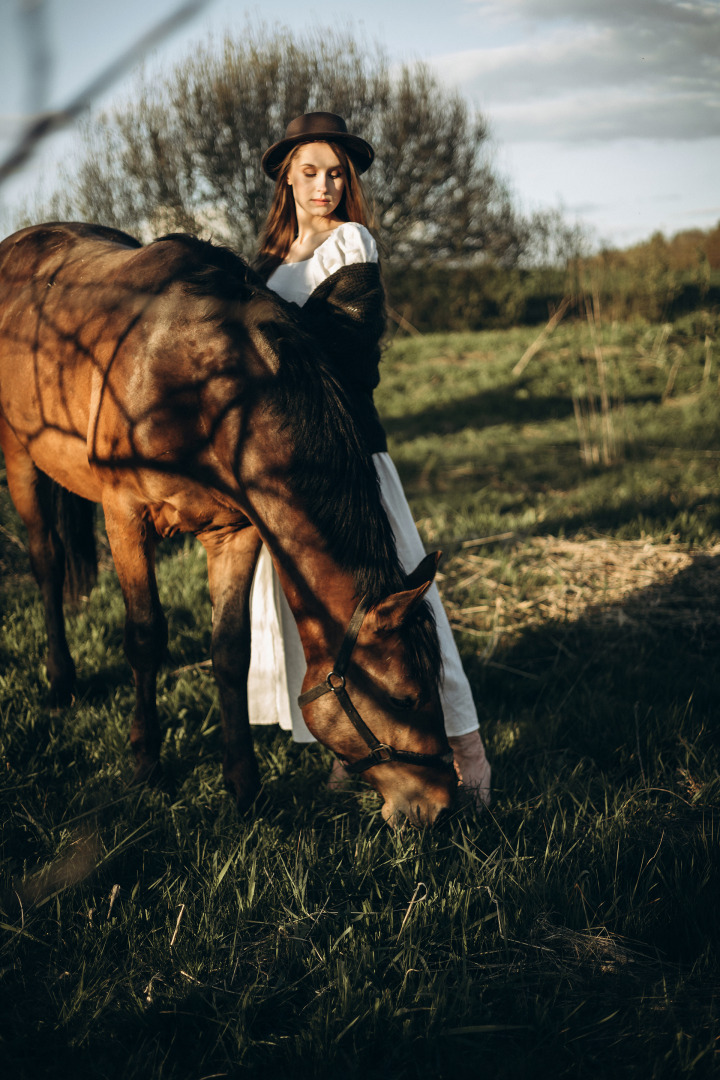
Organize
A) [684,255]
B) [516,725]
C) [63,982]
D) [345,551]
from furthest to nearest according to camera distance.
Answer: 1. [684,255]
2. [516,725]
3. [345,551]
4. [63,982]

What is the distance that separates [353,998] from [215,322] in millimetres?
1960

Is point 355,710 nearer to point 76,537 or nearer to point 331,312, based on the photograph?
point 331,312

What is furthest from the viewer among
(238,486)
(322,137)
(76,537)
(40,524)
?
(76,537)

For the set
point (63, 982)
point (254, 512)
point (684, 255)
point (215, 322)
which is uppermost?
point (684, 255)

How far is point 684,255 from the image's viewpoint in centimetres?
966

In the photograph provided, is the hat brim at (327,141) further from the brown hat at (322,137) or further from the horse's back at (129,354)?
the horse's back at (129,354)

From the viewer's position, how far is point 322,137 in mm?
2516

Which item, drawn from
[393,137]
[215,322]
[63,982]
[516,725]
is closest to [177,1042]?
[63,982]

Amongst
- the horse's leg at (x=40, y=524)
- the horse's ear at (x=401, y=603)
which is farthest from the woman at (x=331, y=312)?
the horse's leg at (x=40, y=524)

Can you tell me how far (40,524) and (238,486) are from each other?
1.79 m

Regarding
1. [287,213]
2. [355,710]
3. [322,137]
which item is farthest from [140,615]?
[322,137]

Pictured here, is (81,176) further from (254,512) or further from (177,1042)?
(177,1042)

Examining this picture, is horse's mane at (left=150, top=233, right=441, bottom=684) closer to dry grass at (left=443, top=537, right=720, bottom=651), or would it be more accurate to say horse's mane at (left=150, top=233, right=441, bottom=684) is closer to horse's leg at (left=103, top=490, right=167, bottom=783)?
horse's leg at (left=103, top=490, right=167, bottom=783)

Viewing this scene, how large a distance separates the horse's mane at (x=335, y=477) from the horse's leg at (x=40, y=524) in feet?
6.24
